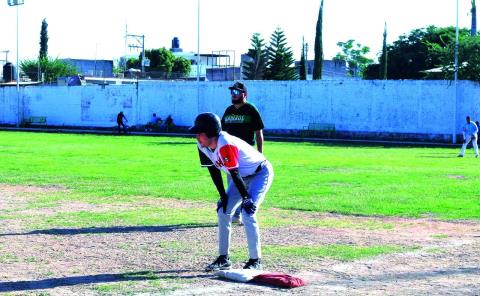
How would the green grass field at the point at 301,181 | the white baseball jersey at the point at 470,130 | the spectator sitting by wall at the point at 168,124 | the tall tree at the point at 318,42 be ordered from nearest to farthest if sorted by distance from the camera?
the green grass field at the point at 301,181 < the white baseball jersey at the point at 470,130 < the spectator sitting by wall at the point at 168,124 < the tall tree at the point at 318,42

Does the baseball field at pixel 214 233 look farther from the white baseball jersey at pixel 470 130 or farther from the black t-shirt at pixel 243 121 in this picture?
the white baseball jersey at pixel 470 130

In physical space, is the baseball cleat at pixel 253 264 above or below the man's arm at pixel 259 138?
below

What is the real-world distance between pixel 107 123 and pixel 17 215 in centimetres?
5329

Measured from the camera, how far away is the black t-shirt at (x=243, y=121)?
11.9m

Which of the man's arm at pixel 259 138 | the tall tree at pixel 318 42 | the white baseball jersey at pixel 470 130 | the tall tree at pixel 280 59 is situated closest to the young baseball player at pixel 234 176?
the man's arm at pixel 259 138

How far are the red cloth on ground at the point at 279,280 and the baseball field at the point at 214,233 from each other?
0.11 metres

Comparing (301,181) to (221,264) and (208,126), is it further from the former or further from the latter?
(208,126)

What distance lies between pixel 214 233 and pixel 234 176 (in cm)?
324

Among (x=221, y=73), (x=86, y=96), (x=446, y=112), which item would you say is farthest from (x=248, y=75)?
(x=446, y=112)

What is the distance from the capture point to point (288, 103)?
5512 cm

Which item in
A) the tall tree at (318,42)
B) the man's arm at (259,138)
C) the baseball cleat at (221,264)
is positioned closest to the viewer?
the baseball cleat at (221,264)

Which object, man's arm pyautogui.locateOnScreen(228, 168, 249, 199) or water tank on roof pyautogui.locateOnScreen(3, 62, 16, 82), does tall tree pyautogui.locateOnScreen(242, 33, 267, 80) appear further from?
man's arm pyautogui.locateOnScreen(228, 168, 249, 199)

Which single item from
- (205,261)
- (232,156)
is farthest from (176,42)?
(232,156)

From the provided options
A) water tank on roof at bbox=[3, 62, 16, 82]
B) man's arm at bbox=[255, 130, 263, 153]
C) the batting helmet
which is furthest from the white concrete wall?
the batting helmet
